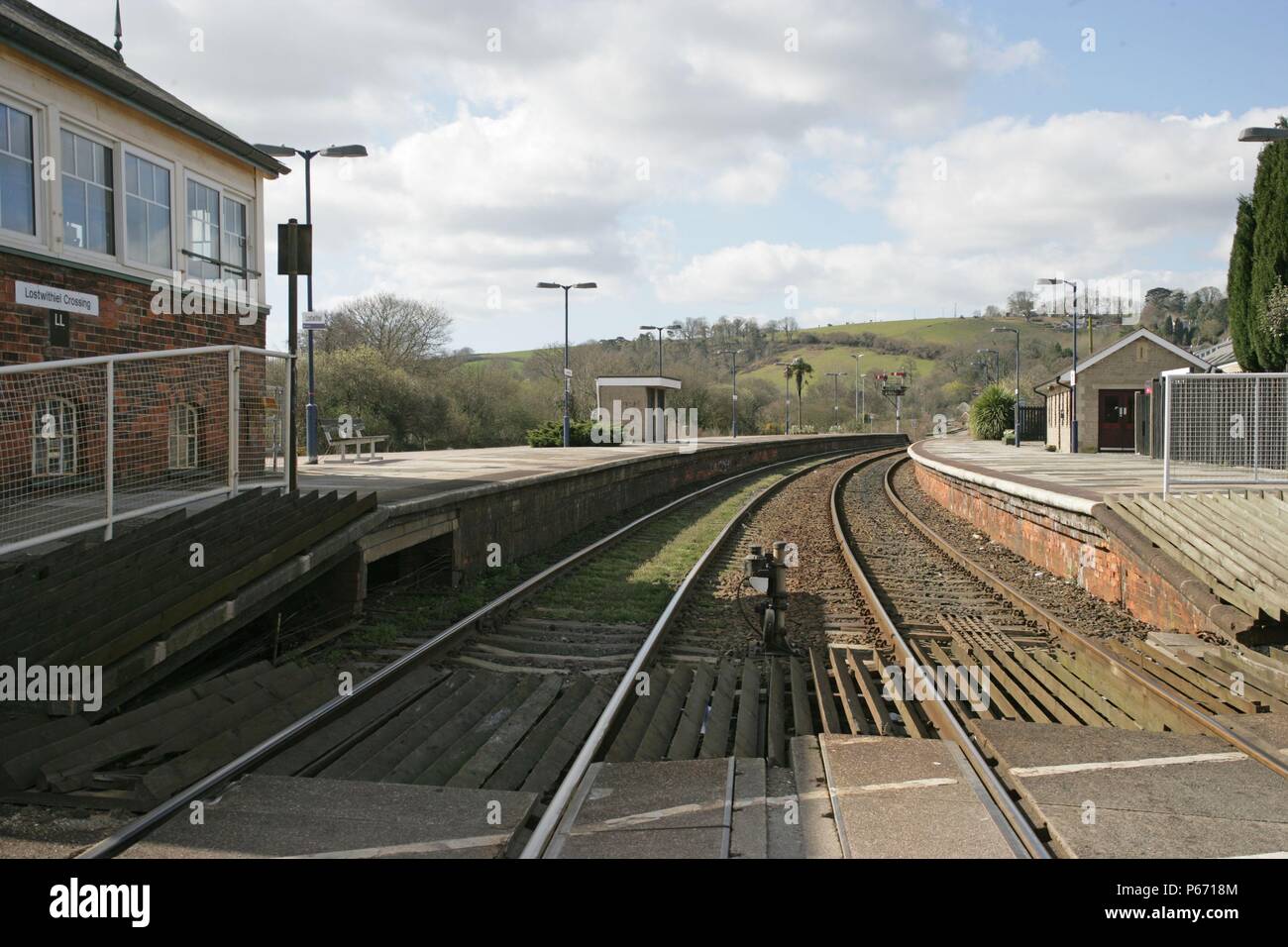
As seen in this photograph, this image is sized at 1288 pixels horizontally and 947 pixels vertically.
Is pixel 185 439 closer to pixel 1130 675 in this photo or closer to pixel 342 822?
pixel 342 822

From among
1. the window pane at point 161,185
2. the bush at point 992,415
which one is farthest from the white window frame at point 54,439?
the bush at point 992,415

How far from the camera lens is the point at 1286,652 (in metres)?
7.20

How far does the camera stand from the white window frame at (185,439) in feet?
27.9

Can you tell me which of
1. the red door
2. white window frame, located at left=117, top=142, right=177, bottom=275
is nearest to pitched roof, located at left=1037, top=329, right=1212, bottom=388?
Answer: the red door

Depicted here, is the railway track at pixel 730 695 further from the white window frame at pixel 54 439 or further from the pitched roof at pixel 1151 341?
the pitched roof at pixel 1151 341

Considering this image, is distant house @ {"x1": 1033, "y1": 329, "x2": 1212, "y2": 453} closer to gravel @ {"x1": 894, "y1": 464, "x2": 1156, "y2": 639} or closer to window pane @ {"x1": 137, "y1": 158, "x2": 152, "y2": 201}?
gravel @ {"x1": 894, "y1": 464, "x2": 1156, "y2": 639}

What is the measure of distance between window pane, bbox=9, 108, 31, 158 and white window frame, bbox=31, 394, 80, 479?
3.90 metres

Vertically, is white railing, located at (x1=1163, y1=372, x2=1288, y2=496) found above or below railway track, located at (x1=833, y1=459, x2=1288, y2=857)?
above

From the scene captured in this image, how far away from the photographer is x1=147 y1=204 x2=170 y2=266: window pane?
1228 cm

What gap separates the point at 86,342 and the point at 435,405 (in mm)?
31969

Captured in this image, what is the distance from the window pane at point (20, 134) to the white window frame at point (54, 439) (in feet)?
12.8

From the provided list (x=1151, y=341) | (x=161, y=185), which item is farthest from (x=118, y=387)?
(x=1151, y=341)

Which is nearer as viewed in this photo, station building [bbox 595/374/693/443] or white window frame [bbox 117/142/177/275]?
white window frame [bbox 117/142/177/275]
